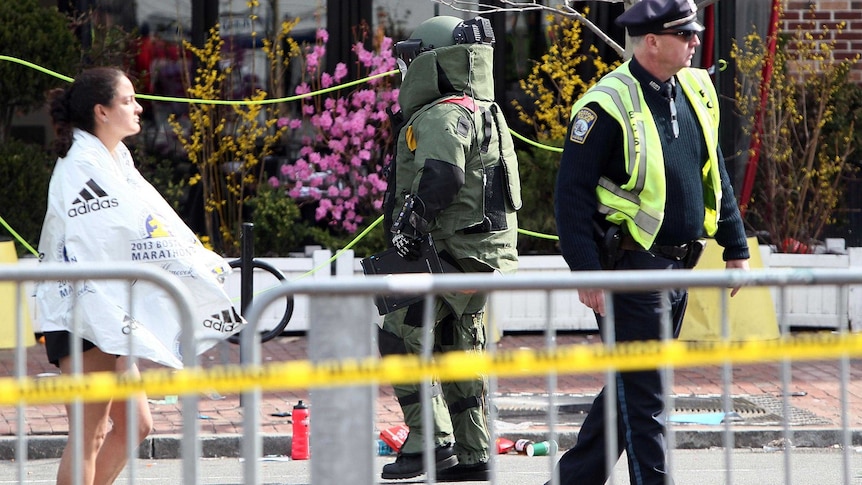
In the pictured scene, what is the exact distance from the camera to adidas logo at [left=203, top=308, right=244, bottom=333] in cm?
496

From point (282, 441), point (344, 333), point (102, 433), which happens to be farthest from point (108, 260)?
point (282, 441)

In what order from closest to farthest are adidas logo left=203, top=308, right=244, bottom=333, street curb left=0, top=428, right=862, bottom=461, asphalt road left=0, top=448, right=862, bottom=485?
adidas logo left=203, top=308, right=244, bottom=333, asphalt road left=0, top=448, right=862, bottom=485, street curb left=0, top=428, right=862, bottom=461

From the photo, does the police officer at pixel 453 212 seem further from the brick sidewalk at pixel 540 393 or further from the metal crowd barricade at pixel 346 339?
the metal crowd barricade at pixel 346 339

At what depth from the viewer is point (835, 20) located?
1202cm

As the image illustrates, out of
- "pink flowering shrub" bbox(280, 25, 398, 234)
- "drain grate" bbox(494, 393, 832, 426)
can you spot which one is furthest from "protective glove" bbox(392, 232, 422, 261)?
"pink flowering shrub" bbox(280, 25, 398, 234)

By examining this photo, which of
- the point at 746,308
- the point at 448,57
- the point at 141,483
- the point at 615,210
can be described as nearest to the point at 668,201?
the point at 615,210

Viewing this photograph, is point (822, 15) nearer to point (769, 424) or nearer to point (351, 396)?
point (769, 424)

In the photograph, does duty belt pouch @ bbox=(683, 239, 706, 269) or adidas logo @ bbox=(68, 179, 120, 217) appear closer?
adidas logo @ bbox=(68, 179, 120, 217)

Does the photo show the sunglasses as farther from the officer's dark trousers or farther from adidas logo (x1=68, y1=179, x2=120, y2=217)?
adidas logo (x1=68, y1=179, x2=120, y2=217)

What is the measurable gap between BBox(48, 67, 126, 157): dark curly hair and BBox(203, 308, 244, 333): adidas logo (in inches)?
31.9

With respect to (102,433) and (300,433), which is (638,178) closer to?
(102,433)

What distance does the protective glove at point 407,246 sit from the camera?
240 inches

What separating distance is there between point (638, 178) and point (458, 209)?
1476mm

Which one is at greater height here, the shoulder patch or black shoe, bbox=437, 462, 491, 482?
the shoulder patch
